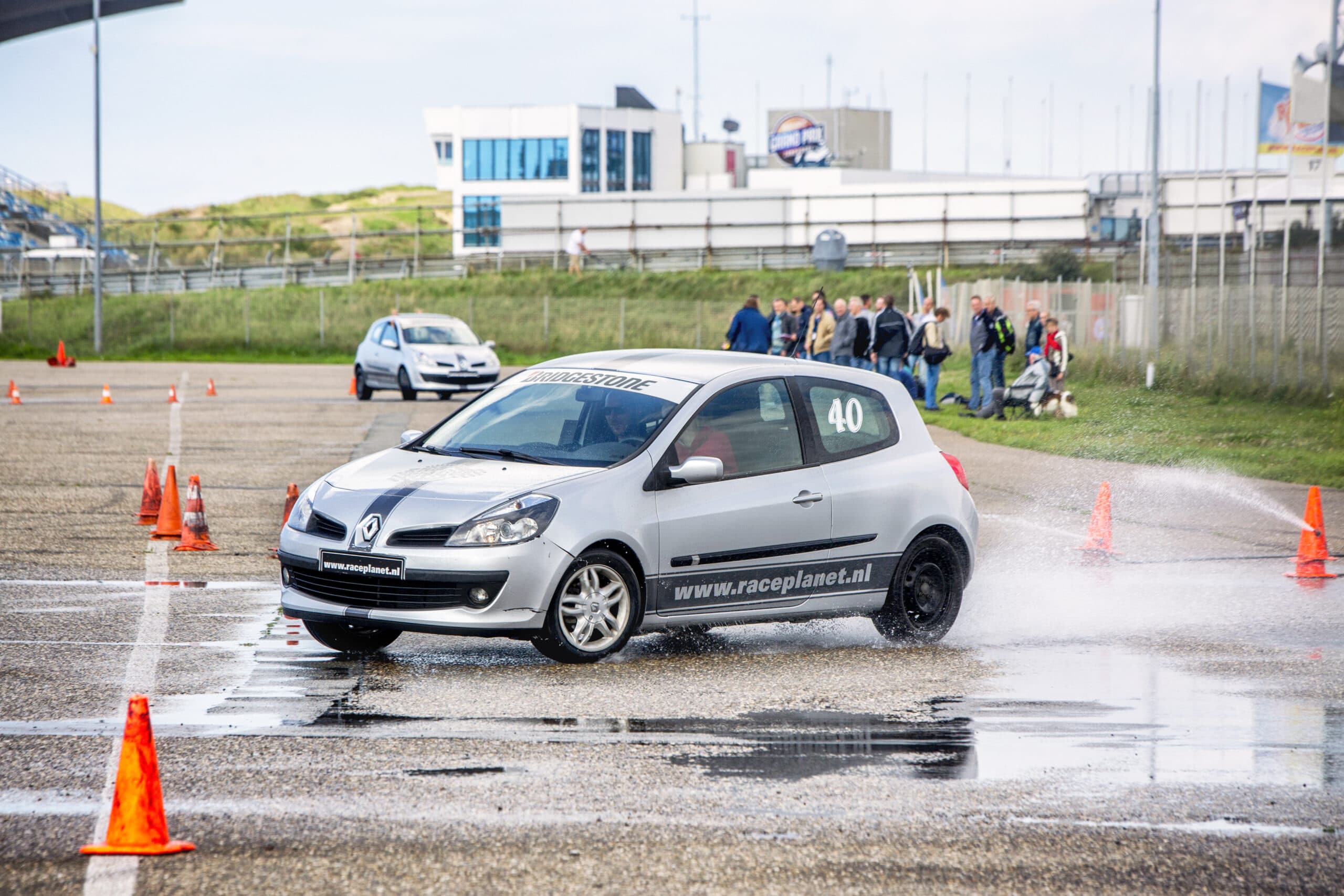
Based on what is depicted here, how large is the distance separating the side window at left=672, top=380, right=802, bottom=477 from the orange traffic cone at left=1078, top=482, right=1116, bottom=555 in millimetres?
4308


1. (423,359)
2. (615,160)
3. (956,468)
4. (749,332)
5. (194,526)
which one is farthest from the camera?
(615,160)

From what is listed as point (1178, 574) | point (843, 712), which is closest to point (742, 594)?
point (843, 712)

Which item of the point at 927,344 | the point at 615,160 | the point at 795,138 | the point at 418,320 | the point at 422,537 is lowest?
the point at 422,537

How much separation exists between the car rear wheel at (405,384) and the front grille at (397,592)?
21552mm

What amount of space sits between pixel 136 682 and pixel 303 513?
46.4 inches

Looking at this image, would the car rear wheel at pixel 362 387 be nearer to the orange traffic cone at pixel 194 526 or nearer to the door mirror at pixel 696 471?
the orange traffic cone at pixel 194 526

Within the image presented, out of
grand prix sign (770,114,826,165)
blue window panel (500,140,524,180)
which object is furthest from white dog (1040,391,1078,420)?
grand prix sign (770,114,826,165)

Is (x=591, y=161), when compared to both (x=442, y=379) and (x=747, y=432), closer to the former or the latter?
(x=442, y=379)

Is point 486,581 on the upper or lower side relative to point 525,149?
lower

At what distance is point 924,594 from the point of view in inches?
351

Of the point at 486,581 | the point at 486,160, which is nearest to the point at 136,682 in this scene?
the point at 486,581

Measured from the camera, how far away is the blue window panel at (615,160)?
279ft

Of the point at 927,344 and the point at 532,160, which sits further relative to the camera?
the point at 532,160

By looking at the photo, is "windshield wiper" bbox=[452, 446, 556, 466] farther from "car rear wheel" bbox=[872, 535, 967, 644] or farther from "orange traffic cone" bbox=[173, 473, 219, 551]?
"orange traffic cone" bbox=[173, 473, 219, 551]
